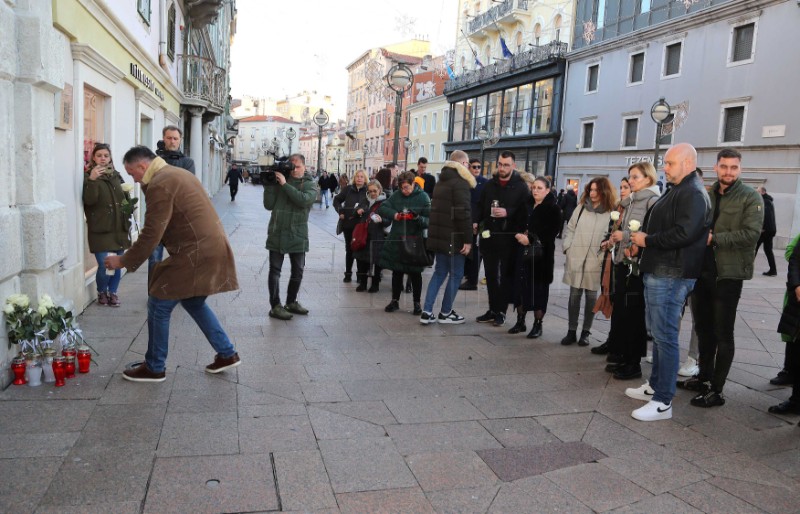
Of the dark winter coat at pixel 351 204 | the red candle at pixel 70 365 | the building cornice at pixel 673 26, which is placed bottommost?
the red candle at pixel 70 365

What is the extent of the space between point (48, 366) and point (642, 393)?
15.1 feet

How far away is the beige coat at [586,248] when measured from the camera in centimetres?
641

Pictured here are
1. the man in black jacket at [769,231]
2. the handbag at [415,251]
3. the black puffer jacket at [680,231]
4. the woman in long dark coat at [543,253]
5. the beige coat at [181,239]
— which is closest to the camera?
the black puffer jacket at [680,231]

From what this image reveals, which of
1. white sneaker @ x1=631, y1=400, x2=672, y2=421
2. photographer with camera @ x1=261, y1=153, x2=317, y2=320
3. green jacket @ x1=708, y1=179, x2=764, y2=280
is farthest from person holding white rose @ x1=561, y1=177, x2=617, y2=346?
photographer with camera @ x1=261, y1=153, x2=317, y2=320

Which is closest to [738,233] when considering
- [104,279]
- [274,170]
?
[274,170]

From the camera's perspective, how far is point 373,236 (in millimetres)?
9188

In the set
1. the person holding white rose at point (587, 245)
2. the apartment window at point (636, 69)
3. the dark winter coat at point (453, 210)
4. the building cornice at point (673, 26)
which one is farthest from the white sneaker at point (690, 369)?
the apartment window at point (636, 69)

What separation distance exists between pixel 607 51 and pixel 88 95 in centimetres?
2716

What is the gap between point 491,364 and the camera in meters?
5.86

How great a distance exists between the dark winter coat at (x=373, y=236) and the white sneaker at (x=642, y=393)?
14.6ft

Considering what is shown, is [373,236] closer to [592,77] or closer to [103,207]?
[103,207]

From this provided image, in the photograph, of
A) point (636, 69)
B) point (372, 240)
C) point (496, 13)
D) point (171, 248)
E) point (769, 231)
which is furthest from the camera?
point (496, 13)

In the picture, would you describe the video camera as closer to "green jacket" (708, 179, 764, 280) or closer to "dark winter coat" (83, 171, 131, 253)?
"dark winter coat" (83, 171, 131, 253)

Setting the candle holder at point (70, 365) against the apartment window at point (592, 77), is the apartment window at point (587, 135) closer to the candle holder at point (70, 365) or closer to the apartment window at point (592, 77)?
the apartment window at point (592, 77)
